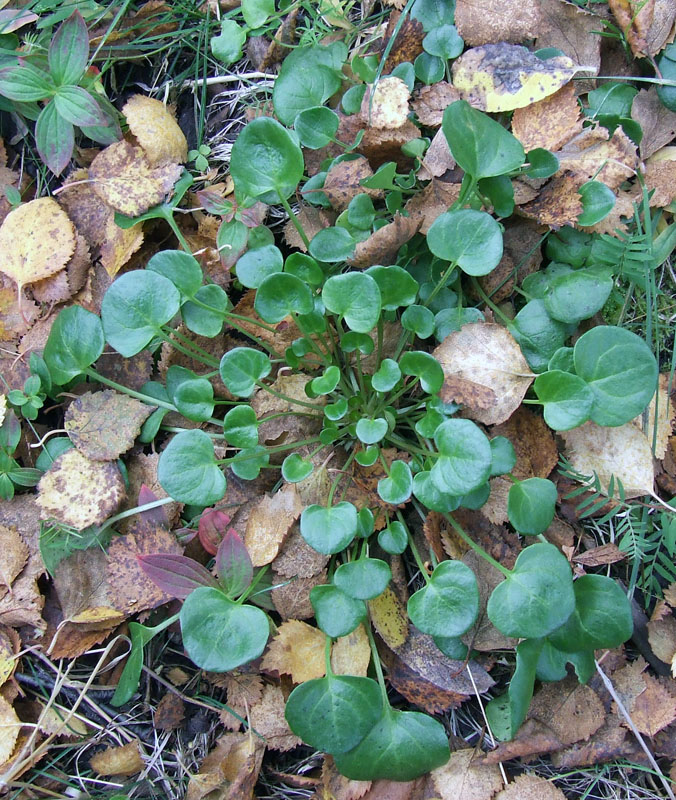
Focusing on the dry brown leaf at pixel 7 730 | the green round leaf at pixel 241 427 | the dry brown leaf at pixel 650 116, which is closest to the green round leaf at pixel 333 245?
the green round leaf at pixel 241 427

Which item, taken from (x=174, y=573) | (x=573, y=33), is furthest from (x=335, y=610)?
(x=573, y=33)

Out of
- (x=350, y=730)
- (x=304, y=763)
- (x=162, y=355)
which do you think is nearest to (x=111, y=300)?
(x=162, y=355)

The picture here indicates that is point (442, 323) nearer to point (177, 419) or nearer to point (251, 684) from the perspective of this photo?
point (177, 419)

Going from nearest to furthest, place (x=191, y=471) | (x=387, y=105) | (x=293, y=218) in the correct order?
(x=191, y=471) → (x=293, y=218) → (x=387, y=105)

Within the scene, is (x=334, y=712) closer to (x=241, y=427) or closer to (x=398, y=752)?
(x=398, y=752)

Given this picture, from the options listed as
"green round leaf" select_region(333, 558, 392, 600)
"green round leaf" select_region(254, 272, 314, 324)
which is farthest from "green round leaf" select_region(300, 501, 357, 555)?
"green round leaf" select_region(254, 272, 314, 324)
